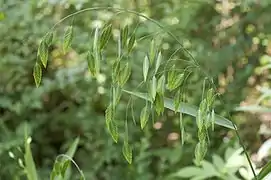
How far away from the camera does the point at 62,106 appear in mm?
2152

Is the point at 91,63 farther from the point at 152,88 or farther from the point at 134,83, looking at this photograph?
the point at 134,83

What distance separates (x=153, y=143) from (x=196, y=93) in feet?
0.89

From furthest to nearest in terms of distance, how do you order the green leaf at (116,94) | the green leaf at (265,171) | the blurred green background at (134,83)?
the blurred green background at (134,83) → the green leaf at (265,171) → the green leaf at (116,94)

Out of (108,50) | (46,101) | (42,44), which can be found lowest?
(46,101)

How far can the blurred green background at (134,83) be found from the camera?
185cm

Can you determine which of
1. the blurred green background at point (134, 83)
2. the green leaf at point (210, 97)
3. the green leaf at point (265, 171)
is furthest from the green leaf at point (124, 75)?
the blurred green background at point (134, 83)

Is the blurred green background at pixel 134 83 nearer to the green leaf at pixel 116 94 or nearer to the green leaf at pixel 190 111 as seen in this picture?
the green leaf at pixel 190 111

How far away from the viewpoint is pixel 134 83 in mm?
1907

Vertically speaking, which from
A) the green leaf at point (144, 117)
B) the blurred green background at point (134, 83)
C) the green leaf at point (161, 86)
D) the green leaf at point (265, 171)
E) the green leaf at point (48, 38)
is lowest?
the blurred green background at point (134, 83)

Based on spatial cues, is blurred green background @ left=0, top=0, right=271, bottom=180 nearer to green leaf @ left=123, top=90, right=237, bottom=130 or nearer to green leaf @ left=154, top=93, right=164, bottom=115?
green leaf @ left=123, top=90, right=237, bottom=130

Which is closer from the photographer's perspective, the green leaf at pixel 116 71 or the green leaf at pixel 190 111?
the green leaf at pixel 116 71

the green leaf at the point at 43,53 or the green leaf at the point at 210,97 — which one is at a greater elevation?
the green leaf at the point at 43,53

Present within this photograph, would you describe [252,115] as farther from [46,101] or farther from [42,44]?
[42,44]

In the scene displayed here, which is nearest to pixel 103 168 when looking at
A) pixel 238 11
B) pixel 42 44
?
pixel 238 11
